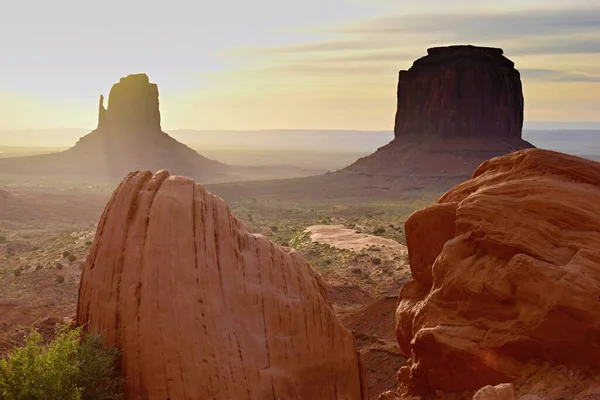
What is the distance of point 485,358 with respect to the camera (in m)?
11.3

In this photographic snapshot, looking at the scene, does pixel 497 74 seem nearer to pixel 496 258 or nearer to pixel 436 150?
pixel 436 150

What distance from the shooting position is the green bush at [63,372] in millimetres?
9516

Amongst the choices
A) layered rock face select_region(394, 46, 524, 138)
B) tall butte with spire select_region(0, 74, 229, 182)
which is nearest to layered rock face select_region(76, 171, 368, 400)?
layered rock face select_region(394, 46, 524, 138)

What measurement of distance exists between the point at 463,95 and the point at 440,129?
6.24 metres


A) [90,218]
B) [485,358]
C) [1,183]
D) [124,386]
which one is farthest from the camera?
[1,183]

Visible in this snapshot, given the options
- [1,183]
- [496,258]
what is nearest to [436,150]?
[1,183]

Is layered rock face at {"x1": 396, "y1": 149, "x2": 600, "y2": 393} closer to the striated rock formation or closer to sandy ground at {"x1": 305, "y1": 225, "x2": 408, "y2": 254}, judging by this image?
sandy ground at {"x1": 305, "y1": 225, "x2": 408, "y2": 254}

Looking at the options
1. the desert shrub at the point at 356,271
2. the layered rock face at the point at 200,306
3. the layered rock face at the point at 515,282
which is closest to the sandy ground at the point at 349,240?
the desert shrub at the point at 356,271

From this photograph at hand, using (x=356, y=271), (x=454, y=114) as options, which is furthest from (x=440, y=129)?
(x=356, y=271)

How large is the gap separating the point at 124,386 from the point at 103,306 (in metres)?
1.45

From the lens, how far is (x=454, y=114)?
Answer: 9656 centimetres

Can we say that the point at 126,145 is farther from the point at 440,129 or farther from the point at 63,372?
the point at 63,372

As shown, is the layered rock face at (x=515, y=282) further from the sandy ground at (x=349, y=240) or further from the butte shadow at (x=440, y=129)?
the butte shadow at (x=440, y=129)

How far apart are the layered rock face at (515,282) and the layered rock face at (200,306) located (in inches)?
78.5
